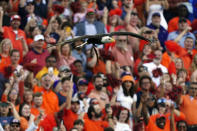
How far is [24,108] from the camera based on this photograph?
42.6ft

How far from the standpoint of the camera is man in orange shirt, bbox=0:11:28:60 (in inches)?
583

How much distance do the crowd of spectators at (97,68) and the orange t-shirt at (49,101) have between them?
0.06 ft

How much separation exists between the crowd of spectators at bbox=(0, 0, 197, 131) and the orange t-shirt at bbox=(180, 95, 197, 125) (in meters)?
0.02

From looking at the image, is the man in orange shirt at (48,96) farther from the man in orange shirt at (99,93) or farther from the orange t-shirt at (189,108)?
the orange t-shirt at (189,108)

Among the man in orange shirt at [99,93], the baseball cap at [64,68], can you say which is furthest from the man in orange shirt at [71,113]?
the baseball cap at [64,68]

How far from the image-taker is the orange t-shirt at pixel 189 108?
14.3 m

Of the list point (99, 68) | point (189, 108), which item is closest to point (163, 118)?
point (189, 108)

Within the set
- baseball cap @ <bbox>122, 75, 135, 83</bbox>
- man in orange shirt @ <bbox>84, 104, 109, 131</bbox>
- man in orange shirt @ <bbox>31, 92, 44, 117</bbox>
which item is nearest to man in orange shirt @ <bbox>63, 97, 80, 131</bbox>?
man in orange shirt @ <bbox>84, 104, 109, 131</bbox>

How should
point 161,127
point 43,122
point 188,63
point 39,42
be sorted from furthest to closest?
point 188,63
point 39,42
point 161,127
point 43,122

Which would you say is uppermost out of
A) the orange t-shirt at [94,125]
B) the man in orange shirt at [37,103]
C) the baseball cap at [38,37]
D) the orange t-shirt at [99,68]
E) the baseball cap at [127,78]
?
the baseball cap at [38,37]

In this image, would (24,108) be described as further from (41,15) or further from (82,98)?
(41,15)

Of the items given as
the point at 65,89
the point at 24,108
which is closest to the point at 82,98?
the point at 65,89

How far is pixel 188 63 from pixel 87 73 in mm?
2474

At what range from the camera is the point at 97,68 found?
15.0m
